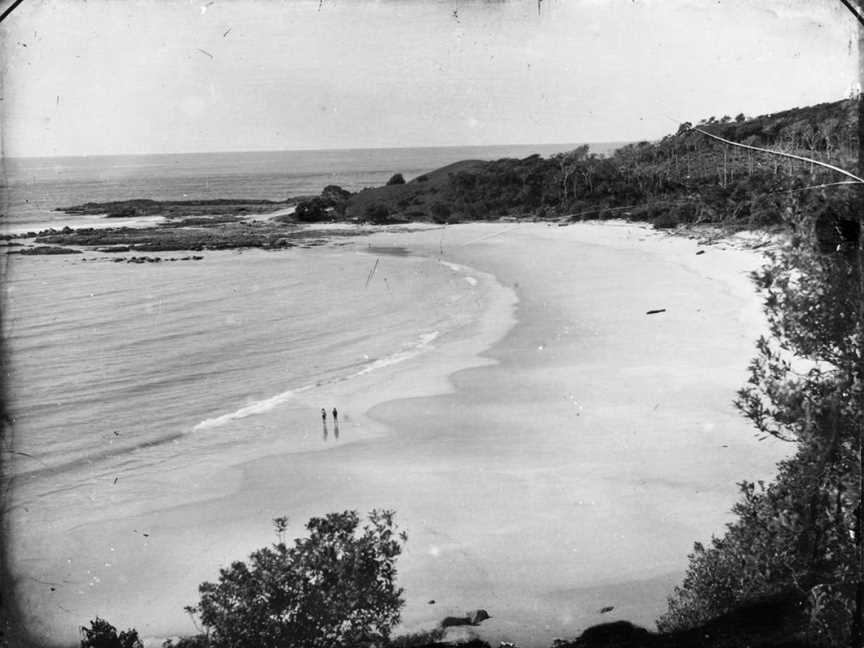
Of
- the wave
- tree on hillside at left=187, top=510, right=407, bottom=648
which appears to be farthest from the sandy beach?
tree on hillside at left=187, top=510, right=407, bottom=648

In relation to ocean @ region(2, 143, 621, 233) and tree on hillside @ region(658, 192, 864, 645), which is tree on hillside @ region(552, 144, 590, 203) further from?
tree on hillside @ region(658, 192, 864, 645)

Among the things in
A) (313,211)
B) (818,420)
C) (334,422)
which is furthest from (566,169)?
(313,211)

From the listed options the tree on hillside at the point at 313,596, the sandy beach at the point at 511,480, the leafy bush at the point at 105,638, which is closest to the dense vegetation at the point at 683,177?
the sandy beach at the point at 511,480

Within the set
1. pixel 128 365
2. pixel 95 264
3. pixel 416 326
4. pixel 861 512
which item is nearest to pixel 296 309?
pixel 416 326

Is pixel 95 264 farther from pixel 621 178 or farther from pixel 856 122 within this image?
pixel 856 122

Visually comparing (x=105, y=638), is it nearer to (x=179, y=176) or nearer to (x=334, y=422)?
(x=334, y=422)
